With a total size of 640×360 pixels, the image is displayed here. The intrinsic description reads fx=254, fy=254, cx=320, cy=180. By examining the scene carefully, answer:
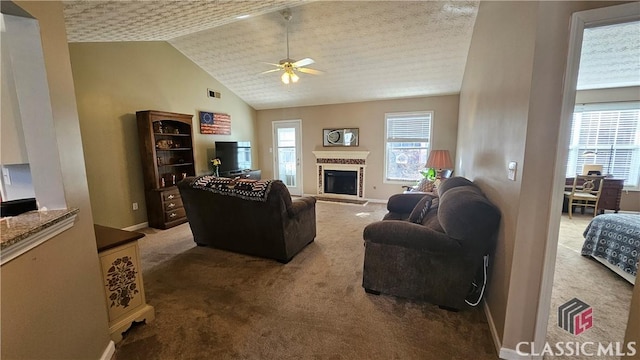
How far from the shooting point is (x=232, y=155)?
5.79 meters

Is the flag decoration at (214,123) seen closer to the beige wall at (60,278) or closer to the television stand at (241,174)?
A: the television stand at (241,174)

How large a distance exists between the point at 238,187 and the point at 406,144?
14.0 feet

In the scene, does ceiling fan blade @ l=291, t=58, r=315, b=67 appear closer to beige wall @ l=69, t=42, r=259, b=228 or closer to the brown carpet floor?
beige wall @ l=69, t=42, r=259, b=228

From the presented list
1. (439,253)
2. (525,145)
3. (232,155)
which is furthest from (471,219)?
(232,155)

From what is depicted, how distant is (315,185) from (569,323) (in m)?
5.39

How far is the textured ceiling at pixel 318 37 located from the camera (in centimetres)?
281

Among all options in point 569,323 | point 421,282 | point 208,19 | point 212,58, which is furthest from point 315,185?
point 569,323

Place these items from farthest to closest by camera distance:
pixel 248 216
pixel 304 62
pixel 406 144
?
pixel 406 144, pixel 304 62, pixel 248 216

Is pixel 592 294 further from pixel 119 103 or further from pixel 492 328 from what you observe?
pixel 119 103

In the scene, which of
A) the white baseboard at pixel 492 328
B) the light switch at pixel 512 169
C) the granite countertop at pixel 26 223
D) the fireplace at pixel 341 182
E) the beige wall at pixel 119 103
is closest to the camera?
the granite countertop at pixel 26 223

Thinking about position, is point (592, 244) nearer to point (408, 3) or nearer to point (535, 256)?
point (535, 256)

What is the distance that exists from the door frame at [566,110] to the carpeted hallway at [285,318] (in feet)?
1.53

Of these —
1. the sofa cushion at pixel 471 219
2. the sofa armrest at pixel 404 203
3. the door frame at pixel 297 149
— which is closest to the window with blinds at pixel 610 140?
the sofa armrest at pixel 404 203

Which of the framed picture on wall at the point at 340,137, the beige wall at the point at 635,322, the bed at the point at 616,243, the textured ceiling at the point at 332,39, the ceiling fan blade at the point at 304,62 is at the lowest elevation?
the bed at the point at 616,243
